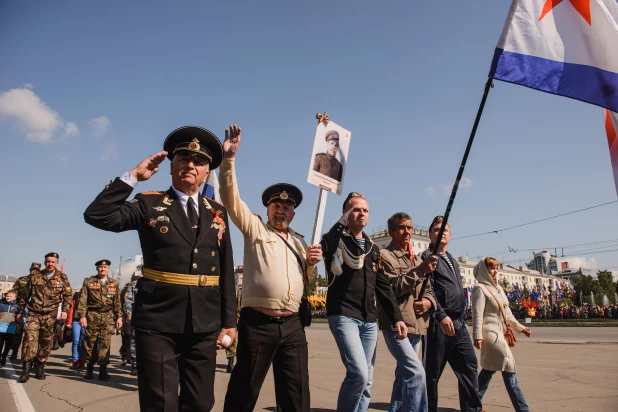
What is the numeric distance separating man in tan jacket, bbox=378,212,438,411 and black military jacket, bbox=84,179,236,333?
6.30 feet

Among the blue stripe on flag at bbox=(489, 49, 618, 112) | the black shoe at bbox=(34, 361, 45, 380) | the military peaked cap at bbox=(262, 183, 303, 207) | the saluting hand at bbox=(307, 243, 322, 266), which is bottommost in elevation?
the black shoe at bbox=(34, 361, 45, 380)

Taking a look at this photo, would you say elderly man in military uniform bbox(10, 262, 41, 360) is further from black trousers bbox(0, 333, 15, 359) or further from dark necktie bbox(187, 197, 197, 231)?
dark necktie bbox(187, 197, 197, 231)

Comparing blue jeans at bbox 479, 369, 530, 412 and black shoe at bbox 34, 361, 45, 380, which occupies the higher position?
blue jeans at bbox 479, 369, 530, 412

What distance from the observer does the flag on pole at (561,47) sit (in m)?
4.02

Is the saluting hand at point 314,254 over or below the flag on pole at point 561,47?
below

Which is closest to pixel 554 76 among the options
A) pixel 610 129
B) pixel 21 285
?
pixel 610 129

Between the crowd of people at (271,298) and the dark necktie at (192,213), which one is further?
the dark necktie at (192,213)

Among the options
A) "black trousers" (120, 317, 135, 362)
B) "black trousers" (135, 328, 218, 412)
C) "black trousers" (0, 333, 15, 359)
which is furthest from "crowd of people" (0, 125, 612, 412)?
"black trousers" (0, 333, 15, 359)

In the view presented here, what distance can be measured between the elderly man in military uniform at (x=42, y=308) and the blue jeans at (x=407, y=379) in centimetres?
701

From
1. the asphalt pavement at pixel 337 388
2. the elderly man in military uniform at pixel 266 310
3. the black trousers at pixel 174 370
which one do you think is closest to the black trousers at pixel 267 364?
the elderly man in military uniform at pixel 266 310

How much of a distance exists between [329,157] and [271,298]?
170cm

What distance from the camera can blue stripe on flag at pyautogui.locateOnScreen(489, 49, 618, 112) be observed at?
3.96 meters

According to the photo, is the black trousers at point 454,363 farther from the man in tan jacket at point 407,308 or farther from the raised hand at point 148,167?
the raised hand at point 148,167

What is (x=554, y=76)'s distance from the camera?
4.18 metres
